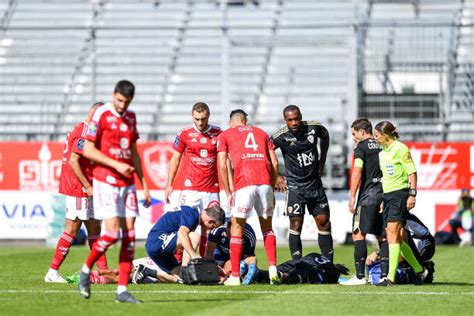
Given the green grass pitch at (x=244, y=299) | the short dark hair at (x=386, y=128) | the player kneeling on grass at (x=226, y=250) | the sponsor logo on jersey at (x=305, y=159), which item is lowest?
the green grass pitch at (x=244, y=299)

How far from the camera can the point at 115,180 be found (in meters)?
11.7

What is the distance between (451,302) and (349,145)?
16.3m

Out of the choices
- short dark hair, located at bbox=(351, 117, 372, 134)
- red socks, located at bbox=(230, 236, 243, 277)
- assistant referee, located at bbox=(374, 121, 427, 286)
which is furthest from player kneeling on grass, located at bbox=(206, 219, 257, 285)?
short dark hair, located at bbox=(351, 117, 372, 134)

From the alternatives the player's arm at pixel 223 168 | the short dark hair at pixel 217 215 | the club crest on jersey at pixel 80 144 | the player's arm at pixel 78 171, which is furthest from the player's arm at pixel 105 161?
the short dark hair at pixel 217 215

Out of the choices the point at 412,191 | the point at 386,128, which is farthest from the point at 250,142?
the point at 412,191

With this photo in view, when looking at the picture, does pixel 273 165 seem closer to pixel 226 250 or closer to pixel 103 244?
pixel 226 250

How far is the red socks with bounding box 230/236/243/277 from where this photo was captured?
1434cm

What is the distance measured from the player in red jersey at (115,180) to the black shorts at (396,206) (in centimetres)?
370

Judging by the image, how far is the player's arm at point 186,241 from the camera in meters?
14.6

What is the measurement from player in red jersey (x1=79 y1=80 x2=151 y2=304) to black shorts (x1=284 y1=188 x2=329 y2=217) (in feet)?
15.6

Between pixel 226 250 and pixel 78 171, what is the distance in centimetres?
310

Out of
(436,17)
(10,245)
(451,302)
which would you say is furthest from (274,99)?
(451,302)

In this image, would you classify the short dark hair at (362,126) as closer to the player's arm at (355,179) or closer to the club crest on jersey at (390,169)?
the player's arm at (355,179)

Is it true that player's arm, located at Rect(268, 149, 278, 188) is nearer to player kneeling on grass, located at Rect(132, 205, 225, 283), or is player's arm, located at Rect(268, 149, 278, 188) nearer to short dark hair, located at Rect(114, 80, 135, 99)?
player kneeling on grass, located at Rect(132, 205, 225, 283)
